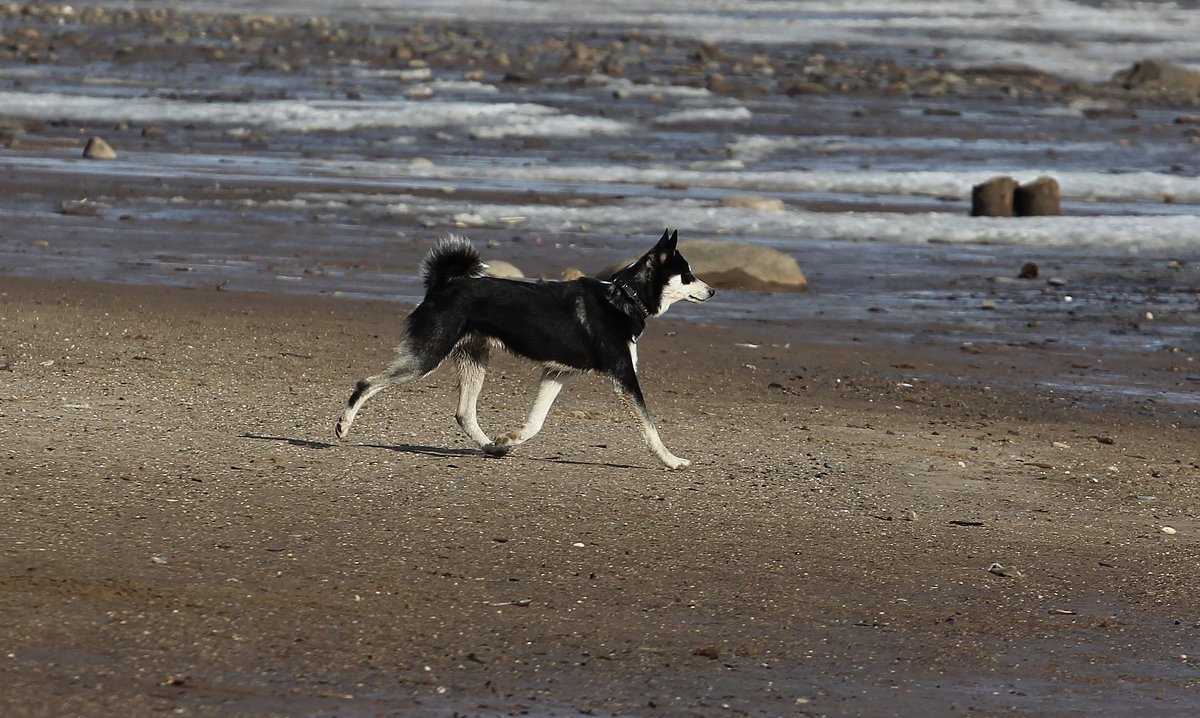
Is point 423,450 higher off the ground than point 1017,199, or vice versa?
point 423,450

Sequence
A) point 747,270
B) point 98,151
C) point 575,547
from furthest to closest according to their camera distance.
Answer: point 98,151, point 747,270, point 575,547

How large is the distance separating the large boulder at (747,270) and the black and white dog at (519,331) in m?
6.31

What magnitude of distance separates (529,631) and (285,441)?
308 centimetres

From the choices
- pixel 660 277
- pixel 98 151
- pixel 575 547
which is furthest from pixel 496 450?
pixel 98 151

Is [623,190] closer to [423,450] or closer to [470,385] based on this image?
[470,385]

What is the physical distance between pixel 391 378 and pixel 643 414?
1.19 m

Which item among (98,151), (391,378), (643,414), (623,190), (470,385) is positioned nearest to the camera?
(643,414)

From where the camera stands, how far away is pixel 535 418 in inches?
346

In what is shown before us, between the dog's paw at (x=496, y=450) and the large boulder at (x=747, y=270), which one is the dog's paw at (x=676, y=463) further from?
the large boulder at (x=747, y=270)

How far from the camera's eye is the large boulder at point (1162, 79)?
3944cm

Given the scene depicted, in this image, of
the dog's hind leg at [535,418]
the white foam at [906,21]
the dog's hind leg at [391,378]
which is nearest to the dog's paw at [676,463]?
the dog's hind leg at [535,418]

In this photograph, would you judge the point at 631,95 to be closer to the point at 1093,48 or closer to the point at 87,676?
the point at 1093,48

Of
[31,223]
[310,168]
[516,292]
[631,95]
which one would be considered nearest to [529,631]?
[516,292]

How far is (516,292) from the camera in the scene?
866 cm
